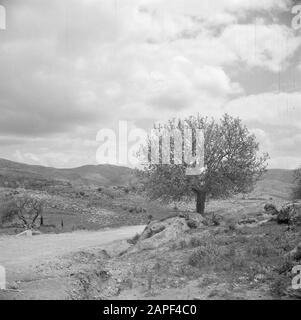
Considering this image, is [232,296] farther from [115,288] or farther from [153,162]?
[153,162]

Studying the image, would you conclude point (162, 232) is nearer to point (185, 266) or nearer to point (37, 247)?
point (185, 266)

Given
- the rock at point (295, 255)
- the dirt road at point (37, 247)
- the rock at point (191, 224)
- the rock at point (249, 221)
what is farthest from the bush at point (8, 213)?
the rock at point (295, 255)

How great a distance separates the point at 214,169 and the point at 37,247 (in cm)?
1653

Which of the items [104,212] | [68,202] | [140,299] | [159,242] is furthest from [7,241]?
[68,202]

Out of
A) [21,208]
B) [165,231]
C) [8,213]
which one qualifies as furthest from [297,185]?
[165,231]

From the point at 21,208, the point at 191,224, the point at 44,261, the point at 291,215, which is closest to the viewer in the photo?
the point at 44,261

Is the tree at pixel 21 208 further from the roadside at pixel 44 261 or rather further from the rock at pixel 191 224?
the rock at pixel 191 224

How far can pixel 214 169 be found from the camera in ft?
119

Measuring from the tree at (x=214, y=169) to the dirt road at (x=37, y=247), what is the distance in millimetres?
7004

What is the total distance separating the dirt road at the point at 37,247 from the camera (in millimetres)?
21328

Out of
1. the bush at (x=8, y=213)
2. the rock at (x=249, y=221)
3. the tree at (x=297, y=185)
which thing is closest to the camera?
the rock at (x=249, y=221)

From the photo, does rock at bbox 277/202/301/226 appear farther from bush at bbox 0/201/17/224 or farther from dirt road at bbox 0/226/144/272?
bush at bbox 0/201/17/224

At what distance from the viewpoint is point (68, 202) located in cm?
6750

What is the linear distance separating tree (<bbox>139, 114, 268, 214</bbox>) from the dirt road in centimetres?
700
